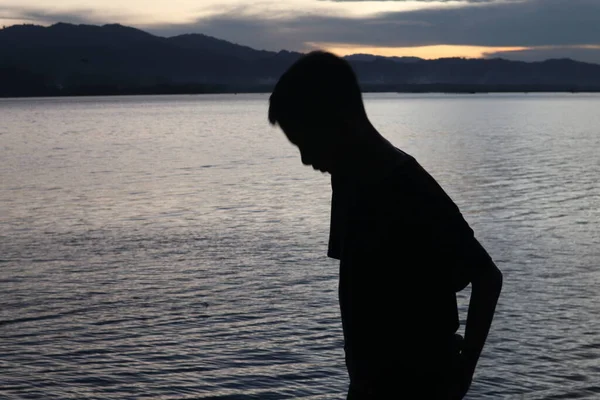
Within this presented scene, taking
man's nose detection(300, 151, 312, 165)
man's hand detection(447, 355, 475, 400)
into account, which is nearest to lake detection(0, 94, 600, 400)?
man's hand detection(447, 355, 475, 400)

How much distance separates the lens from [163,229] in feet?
61.6

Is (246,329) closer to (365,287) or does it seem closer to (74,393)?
(74,393)

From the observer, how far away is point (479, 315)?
7.89 feet

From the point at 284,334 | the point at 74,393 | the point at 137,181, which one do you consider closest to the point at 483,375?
the point at 284,334

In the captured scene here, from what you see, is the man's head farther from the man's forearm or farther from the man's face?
the man's forearm

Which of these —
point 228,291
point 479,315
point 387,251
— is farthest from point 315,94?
point 228,291

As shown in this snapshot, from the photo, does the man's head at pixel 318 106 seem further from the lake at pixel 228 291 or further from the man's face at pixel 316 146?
the lake at pixel 228 291

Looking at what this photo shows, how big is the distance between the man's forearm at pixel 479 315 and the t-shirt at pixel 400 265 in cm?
6

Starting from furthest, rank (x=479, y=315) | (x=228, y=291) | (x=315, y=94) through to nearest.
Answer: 1. (x=228, y=291)
2. (x=479, y=315)
3. (x=315, y=94)

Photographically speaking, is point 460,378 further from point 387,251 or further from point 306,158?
point 306,158

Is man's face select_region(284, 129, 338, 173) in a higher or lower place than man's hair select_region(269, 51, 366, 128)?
lower

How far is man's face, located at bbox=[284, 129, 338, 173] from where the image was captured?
2324 mm

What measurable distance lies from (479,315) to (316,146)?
69cm

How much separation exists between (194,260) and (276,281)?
2403mm
